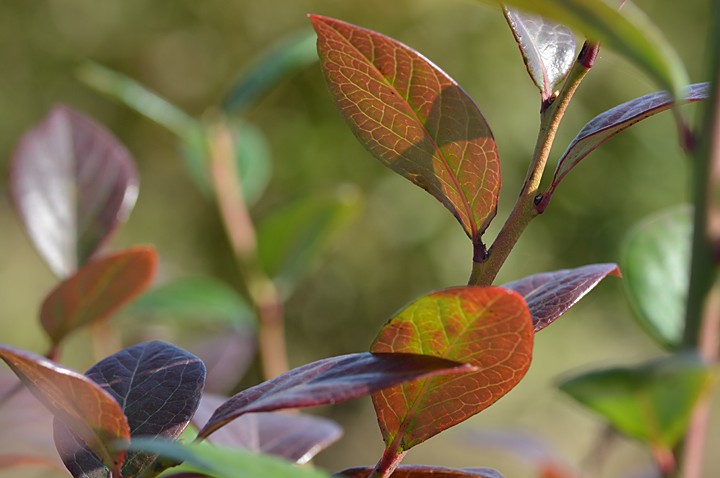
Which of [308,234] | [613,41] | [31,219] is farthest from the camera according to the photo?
[308,234]

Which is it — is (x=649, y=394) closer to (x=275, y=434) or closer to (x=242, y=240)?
(x=275, y=434)

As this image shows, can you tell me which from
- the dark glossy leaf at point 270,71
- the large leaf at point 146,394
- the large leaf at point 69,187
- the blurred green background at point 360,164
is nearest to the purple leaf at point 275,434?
the large leaf at point 146,394

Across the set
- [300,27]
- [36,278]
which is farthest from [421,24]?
[36,278]

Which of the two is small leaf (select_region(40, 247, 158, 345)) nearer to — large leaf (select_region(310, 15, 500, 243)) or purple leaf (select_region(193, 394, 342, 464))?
purple leaf (select_region(193, 394, 342, 464))

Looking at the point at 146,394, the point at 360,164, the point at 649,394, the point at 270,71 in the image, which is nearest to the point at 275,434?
the point at 146,394

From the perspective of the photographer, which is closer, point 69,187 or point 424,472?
point 424,472

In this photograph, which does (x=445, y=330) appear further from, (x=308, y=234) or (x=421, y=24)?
(x=421, y=24)

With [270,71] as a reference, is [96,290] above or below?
below
